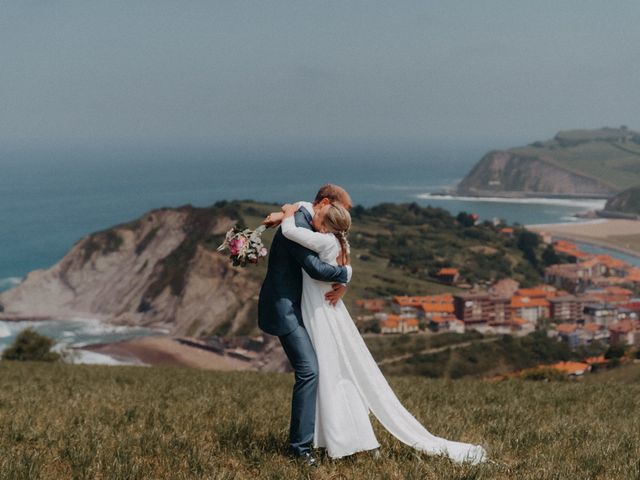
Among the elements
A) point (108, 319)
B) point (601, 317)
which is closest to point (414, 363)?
point (601, 317)

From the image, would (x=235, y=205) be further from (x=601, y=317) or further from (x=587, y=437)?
(x=587, y=437)

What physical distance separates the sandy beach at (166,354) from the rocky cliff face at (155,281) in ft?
42.6

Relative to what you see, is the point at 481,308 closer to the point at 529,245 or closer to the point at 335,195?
the point at 529,245

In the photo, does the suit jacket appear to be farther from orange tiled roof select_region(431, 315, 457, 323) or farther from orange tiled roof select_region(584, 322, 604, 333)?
orange tiled roof select_region(584, 322, 604, 333)

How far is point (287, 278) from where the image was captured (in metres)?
6.20

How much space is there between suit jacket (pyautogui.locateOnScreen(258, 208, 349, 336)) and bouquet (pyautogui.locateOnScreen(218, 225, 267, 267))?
179 millimetres

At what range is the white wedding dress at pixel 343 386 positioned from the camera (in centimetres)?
603

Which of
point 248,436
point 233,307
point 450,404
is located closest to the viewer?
point 248,436

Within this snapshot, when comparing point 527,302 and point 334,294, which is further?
point 527,302

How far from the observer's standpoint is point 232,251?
21.0 ft

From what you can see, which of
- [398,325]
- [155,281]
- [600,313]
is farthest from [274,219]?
[155,281]

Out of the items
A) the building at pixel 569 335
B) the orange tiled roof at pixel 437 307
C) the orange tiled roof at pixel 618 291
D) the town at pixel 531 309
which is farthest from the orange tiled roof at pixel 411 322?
the orange tiled roof at pixel 618 291

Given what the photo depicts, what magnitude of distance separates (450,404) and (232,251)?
174 inches

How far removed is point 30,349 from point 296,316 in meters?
39.9
